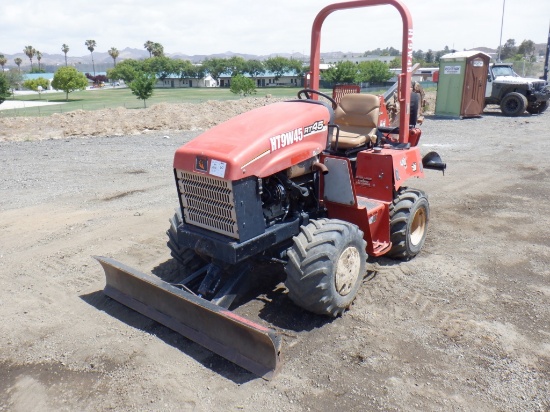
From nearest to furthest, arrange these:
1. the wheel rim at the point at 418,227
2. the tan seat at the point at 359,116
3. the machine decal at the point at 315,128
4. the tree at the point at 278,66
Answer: the machine decal at the point at 315,128 < the tan seat at the point at 359,116 < the wheel rim at the point at 418,227 < the tree at the point at 278,66

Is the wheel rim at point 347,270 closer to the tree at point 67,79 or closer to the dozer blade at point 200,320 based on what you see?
the dozer blade at point 200,320

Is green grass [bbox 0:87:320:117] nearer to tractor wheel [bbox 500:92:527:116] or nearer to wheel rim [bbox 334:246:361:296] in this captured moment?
tractor wheel [bbox 500:92:527:116]

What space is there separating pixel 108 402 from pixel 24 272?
282cm

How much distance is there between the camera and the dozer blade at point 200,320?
Result: 3.80 meters

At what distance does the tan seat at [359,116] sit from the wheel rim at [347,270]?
157 cm

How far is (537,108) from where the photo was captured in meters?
21.4

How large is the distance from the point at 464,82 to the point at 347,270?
A: 1760 centimetres

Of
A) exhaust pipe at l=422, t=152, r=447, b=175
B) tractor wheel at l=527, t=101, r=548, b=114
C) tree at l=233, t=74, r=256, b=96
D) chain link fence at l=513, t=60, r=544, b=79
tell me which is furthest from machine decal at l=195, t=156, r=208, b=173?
chain link fence at l=513, t=60, r=544, b=79

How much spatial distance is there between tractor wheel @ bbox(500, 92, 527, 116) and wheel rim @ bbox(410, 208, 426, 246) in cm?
1688

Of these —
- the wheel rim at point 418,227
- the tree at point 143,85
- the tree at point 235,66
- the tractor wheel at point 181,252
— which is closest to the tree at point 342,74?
the tree at point 143,85

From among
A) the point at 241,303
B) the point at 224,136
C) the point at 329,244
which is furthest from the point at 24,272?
the point at 329,244

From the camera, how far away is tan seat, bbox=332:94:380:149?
5778 millimetres

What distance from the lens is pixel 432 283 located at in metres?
5.36

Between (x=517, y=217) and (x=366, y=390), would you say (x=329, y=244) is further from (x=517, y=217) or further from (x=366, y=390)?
(x=517, y=217)
